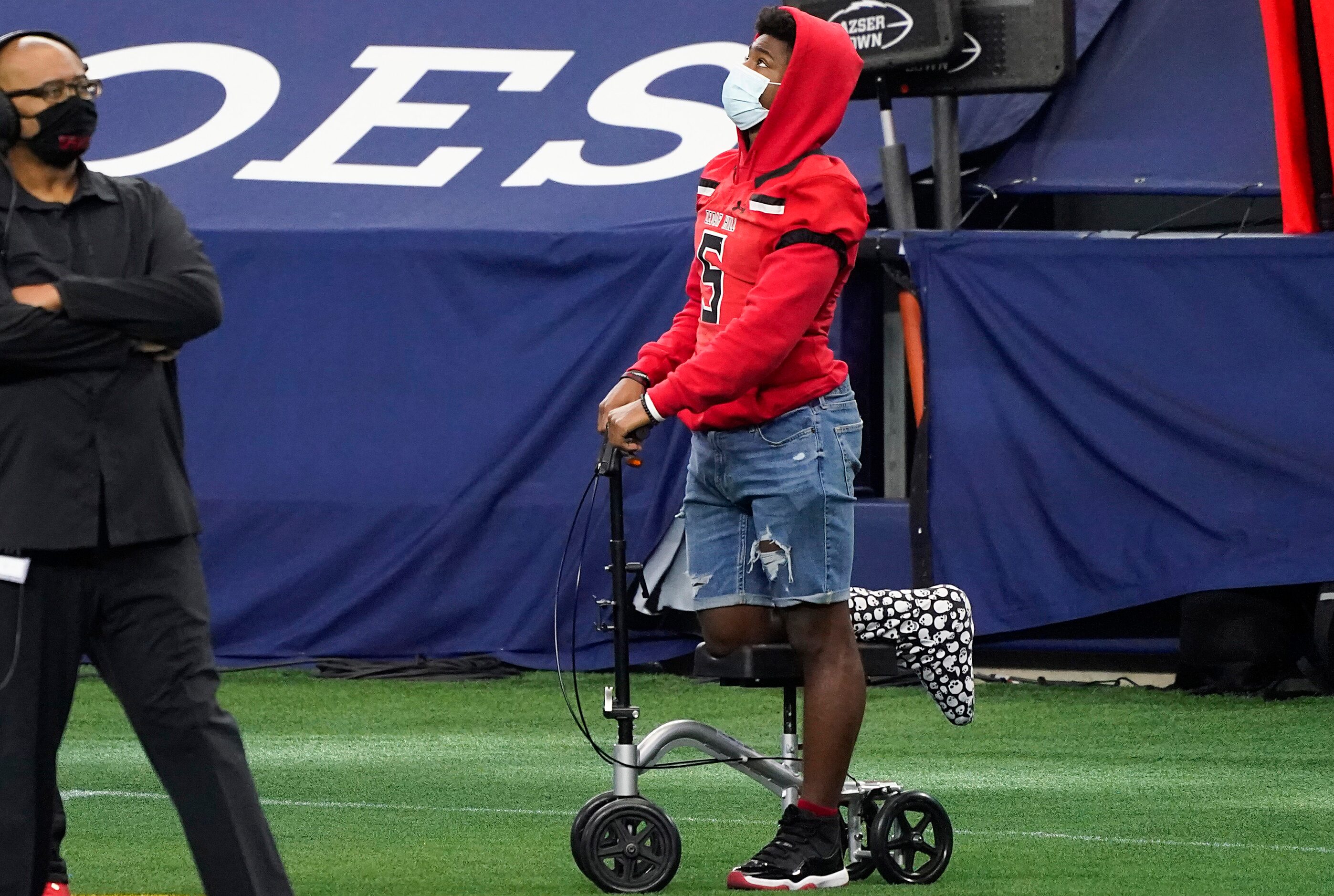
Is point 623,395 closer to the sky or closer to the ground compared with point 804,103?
closer to the ground

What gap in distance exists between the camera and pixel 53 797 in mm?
3889

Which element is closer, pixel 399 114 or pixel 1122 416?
pixel 1122 416

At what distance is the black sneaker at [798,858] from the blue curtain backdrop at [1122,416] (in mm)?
4586

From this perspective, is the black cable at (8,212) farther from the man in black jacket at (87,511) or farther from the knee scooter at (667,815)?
the knee scooter at (667,815)

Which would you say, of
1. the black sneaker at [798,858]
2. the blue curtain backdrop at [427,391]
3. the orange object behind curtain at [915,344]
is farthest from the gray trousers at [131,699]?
the orange object behind curtain at [915,344]

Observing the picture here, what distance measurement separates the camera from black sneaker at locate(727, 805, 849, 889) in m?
4.96

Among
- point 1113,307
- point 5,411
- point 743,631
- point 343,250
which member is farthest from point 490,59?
point 5,411

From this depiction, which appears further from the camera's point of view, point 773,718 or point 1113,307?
point 1113,307

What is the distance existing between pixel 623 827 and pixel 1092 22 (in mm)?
6226

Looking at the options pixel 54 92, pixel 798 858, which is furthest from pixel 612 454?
pixel 54 92

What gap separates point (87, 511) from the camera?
12.2 feet

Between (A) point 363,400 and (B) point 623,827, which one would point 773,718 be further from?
(B) point 623,827

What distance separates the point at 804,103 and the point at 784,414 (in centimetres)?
70

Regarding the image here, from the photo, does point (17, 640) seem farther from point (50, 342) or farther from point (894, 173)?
point (894, 173)
